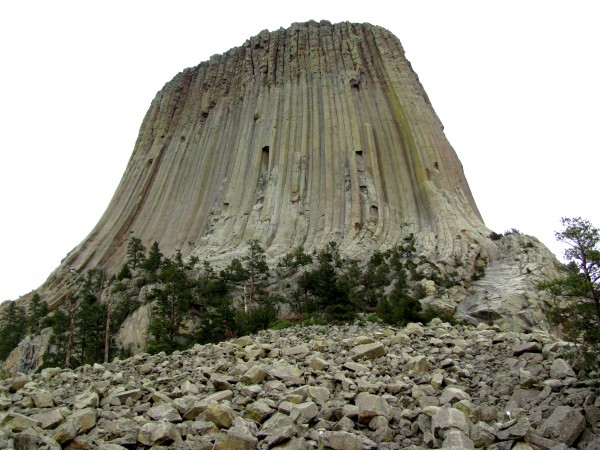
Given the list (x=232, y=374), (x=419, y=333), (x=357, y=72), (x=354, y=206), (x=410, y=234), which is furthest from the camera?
(x=357, y=72)

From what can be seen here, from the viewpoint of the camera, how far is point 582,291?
34.1 ft

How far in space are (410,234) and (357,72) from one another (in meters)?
21.9

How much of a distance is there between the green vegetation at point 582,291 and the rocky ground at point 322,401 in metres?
0.53

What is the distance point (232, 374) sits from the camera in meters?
12.2

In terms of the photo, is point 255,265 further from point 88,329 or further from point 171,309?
point 88,329

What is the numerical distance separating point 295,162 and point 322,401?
37.9 metres

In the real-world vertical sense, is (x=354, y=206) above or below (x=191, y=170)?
below

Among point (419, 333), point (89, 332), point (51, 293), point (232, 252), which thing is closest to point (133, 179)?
point (51, 293)

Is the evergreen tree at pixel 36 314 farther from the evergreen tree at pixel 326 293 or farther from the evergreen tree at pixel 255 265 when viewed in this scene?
the evergreen tree at pixel 326 293

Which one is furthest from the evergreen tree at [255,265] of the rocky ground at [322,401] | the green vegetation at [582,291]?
the green vegetation at [582,291]

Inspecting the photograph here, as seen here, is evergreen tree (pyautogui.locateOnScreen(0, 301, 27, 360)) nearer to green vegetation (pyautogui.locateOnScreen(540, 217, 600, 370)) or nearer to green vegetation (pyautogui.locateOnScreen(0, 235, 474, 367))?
green vegetation (pyautogui.locateOnScreen(0, 235, 474, 367))

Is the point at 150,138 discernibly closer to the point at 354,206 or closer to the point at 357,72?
the point at 357,72

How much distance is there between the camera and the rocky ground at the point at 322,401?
7.84 meters

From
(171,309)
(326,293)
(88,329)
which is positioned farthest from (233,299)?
(88,329)
